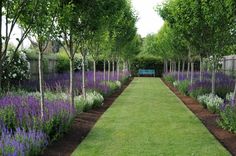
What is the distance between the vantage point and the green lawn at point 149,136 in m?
8.48

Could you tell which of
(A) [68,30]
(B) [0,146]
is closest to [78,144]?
(B) [0,146]

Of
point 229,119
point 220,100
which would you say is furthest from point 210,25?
point 229,119

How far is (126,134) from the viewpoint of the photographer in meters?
10.4

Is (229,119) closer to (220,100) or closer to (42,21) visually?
(220,100)

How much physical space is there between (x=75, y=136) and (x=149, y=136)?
5.78ft

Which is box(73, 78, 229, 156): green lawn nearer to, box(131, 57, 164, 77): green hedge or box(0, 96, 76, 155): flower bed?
box(0, 96, 76, 155): flower bed

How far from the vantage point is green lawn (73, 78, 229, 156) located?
8.48 metres

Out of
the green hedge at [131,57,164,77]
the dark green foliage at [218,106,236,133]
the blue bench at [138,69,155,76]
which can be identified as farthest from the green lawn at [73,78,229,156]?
the green hedge at [131,57,164,77]

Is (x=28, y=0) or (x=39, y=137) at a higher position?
(x=28, y=0)

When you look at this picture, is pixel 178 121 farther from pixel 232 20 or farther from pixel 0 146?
pixel 0 146

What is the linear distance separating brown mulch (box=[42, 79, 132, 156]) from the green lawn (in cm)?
17

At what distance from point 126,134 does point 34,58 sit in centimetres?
1225

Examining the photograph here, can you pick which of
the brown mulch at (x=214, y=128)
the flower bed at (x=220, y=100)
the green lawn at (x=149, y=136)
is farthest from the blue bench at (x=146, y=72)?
the green lawn at (x=149, y=136)

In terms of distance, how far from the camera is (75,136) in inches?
393
